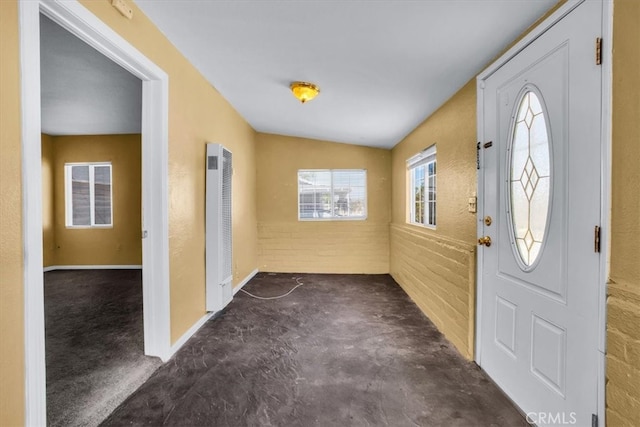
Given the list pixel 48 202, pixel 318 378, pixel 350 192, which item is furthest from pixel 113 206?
pixel 318 378

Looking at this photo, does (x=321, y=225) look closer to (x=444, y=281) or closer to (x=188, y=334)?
(x=444, y=281)

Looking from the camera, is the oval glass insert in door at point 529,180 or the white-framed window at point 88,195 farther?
the white-framed window at point 88,195

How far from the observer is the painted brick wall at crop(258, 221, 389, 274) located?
520 centimetres

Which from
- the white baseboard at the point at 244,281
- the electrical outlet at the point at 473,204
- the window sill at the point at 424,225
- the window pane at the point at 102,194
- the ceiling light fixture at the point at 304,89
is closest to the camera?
the electrical outlet at the point at 473,204

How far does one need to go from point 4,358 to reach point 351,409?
1719 millimetres

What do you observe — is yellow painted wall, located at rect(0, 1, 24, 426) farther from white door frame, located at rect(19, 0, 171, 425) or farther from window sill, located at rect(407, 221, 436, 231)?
window sill, located at rect(407, 221, 436, 231)

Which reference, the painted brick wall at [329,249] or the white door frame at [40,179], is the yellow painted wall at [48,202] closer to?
the painted brick wall at [329,249]

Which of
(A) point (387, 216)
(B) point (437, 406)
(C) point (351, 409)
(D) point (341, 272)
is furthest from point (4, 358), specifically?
(A) point (387, 216)

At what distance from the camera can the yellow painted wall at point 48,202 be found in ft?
17.3

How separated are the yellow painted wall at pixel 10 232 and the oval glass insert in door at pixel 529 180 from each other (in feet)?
8.50

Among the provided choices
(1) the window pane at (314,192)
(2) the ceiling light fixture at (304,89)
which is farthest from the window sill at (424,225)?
(2) the ceiling light fixture at (304,89)

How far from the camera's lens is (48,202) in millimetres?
5324

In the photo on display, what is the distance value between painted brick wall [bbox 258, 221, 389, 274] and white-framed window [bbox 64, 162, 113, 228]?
11.0 feet

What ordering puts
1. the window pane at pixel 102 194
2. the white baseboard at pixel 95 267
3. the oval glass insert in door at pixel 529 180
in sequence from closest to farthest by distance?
the oval glass insert in door at pixel 529 180
the white baseboard at pixel 95 267
the window pane at pixel 102 194
